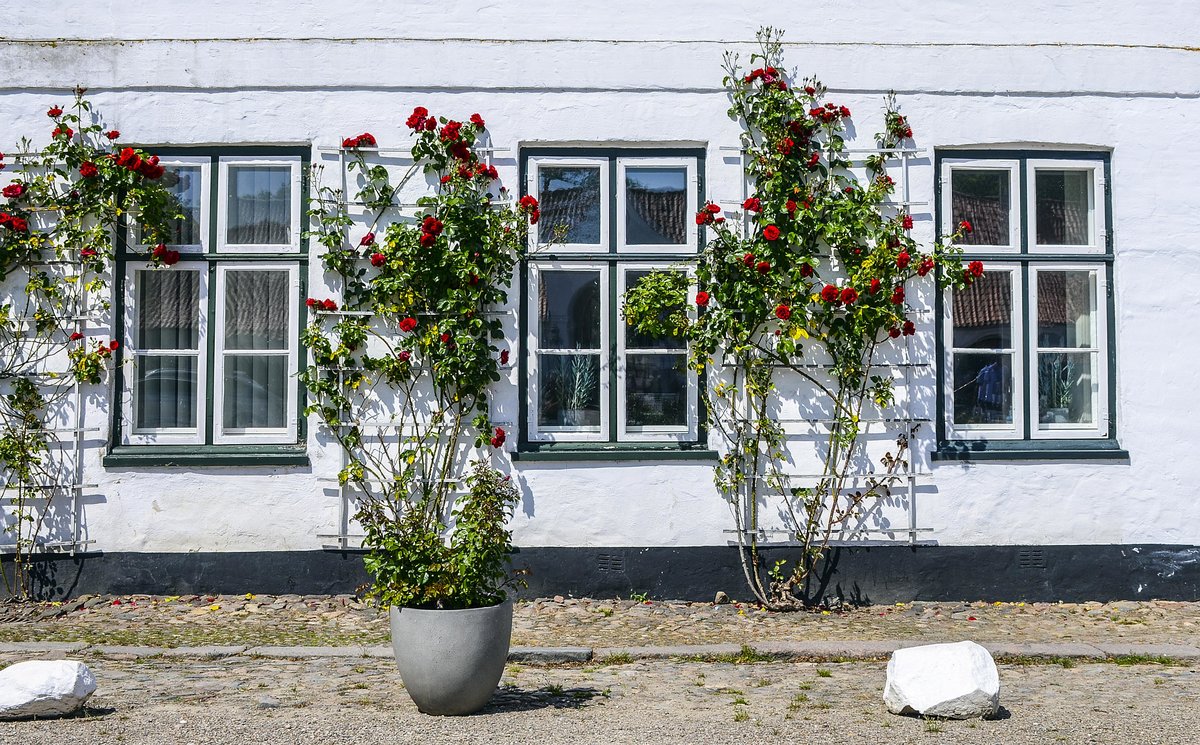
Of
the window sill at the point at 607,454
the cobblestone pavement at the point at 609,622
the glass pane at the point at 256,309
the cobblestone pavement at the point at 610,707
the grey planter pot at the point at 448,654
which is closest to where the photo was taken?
the cobblestone pavement at the point at 610,707

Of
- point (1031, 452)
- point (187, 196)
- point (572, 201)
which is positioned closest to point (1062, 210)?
point (1031, 452)

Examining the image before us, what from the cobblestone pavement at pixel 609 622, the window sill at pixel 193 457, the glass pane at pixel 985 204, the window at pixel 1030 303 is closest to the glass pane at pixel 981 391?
the window at pixel 1030 303

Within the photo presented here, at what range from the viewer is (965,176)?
27.0 feet

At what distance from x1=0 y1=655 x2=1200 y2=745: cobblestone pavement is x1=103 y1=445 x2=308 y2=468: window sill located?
5.64 ft

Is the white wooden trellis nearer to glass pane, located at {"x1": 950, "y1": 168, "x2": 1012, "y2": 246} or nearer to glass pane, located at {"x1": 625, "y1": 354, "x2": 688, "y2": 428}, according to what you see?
glass pane, located at {"x1": 950, "y1": 168, "x2": 1012, "y2": 246}

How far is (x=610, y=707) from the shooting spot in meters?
5.50

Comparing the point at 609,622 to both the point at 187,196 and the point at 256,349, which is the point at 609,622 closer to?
the point at 256,349

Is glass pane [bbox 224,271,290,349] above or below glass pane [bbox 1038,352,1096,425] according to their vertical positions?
above

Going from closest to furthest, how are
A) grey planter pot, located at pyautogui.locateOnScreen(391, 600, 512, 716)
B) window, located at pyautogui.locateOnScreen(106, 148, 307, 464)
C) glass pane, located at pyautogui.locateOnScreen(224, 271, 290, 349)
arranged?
grey planter pot, located at pyautogui.locateOnScreen(391, 600, 512, 716) → window, located at pyautogui.locateOnScreen(106, 148, 307, 464) → glass pane, located at pyautogui.locateOnScreen(224, 271, 290, 349)

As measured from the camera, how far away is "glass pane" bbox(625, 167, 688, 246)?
817cm

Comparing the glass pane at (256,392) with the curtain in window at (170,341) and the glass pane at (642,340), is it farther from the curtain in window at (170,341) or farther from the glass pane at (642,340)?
the glass pane at (642,340)

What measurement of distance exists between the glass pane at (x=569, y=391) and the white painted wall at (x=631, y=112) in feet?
0.96

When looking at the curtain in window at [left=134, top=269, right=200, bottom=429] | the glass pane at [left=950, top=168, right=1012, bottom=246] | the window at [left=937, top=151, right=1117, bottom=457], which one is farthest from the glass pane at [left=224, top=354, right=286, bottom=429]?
the glass pane at [left=950, top=168, right=1012, bottom=246]

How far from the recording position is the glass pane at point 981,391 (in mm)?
8188
